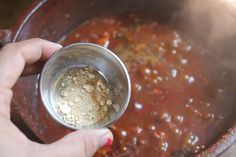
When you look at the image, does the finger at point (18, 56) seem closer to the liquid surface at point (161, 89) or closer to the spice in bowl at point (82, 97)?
the spice in bowl at point (82, 97)

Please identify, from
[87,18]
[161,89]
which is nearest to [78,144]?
[161,89]

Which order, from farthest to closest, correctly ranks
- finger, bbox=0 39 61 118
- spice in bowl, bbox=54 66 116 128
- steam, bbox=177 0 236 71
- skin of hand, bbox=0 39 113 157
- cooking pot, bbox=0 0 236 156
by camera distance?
steam, bbox=177 0 236 71 < cooking pot, bbox=0 0 236 156 < spice in bowl, bbox=54 66 116 128 < finger, bbox=0 39 61 118 < skin of hand, bbox=0 39 113 157

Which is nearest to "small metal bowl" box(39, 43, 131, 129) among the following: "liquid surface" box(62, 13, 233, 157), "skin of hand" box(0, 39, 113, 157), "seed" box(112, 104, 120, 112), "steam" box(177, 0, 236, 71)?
"seed" box(112, 104, 120, 112)

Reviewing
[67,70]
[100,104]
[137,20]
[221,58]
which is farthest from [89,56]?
[221,58]

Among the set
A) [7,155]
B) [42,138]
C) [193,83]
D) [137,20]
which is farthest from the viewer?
[137,20]

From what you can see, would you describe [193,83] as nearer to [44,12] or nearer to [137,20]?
[137,20]

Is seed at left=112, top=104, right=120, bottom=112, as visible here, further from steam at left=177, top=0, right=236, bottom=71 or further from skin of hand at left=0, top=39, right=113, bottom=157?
steam at left=177, top=0, right=236, bottom=71
